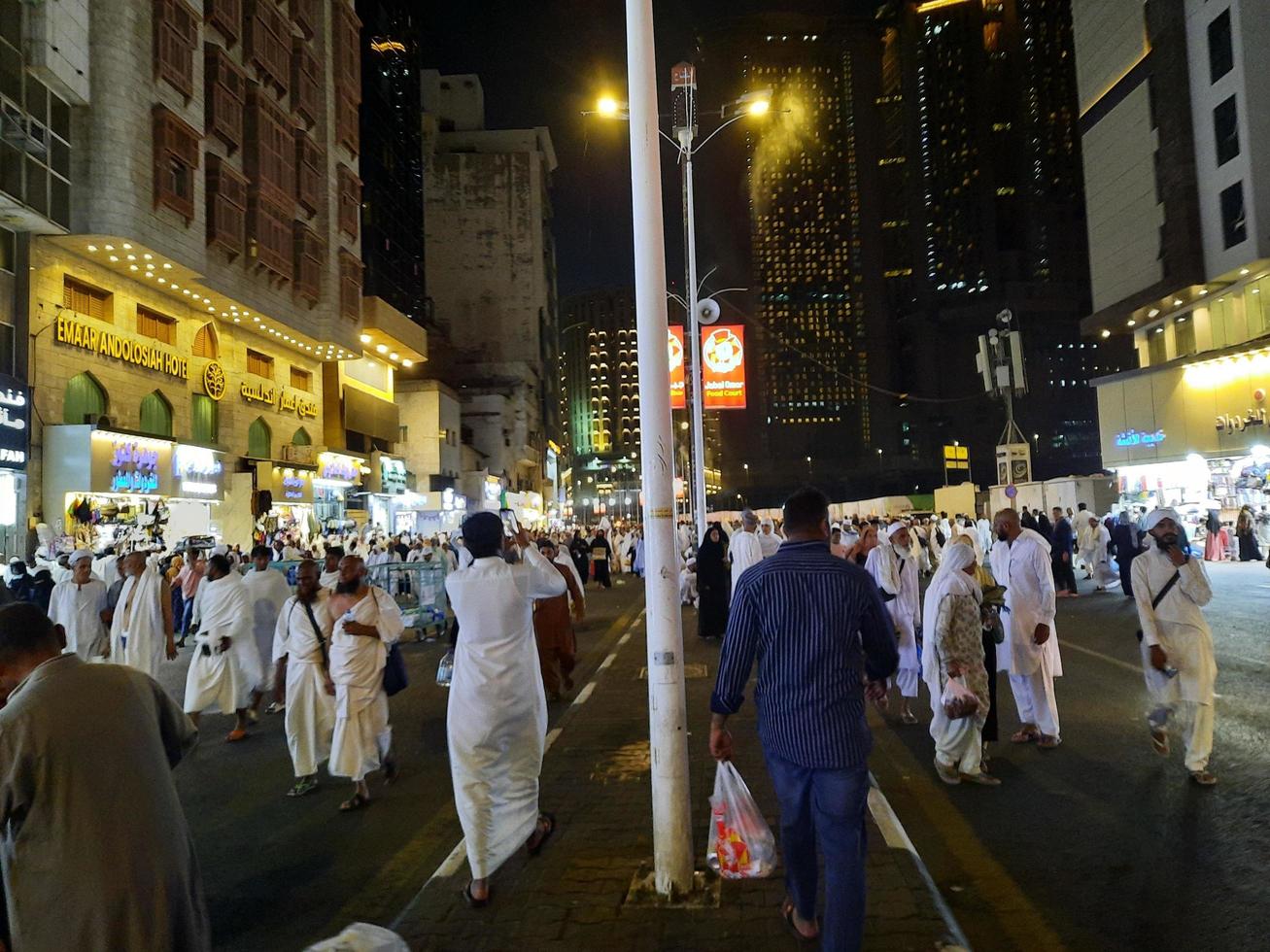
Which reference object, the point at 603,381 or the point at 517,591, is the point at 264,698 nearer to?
the point at 517,591

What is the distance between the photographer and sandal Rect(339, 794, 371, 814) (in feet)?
20.4

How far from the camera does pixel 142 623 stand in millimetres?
9461

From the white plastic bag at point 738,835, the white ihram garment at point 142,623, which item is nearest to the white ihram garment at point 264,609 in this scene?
the white ihram garment at point 142,623

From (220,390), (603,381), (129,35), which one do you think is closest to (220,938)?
(129,35)

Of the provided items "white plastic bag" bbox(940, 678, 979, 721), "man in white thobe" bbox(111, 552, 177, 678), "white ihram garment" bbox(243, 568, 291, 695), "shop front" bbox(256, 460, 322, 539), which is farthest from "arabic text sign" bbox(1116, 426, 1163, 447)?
"man in white thobe" bbox(111, 552, 177, 678)

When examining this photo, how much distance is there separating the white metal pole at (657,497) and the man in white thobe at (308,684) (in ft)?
10.4

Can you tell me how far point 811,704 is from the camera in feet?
11.2

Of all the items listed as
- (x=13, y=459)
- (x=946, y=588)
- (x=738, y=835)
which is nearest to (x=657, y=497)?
(x=738, y=835)

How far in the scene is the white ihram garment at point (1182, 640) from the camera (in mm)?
5887

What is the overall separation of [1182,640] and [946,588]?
1.57m

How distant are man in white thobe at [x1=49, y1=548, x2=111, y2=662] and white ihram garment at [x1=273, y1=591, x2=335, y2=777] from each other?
5.26 m

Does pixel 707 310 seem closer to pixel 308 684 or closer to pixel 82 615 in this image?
pixel 82 615

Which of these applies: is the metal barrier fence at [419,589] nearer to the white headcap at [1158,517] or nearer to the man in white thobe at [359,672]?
the man in white thobe at [359,672]

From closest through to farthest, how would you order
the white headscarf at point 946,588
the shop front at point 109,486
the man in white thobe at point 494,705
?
the man in white thobe at point 494,705 → the white headscarf at point 946,588 → the shop front at point 109,486
